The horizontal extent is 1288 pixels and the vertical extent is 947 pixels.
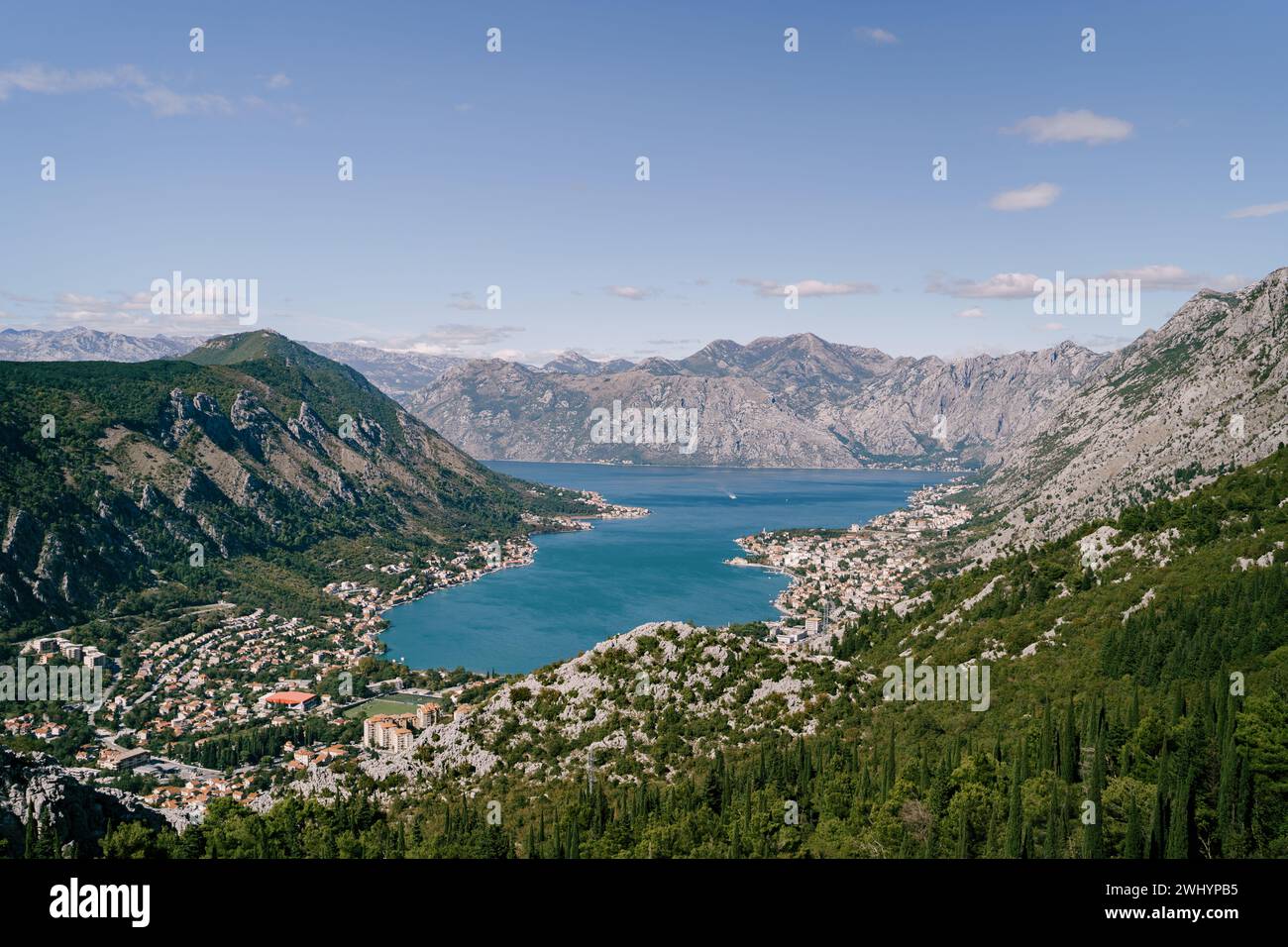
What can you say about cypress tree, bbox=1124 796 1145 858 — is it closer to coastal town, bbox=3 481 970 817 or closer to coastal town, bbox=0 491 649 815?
coastal town, bbox=3 481 970 817

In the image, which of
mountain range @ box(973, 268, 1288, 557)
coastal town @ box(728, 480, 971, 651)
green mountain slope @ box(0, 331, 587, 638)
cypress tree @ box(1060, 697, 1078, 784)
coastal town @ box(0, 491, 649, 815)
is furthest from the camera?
green mountain slope @ box(0, 331, 587, 638)

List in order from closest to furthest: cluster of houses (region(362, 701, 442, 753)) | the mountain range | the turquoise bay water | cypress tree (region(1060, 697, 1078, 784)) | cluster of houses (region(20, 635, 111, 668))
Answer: cypress tree (region(1060, 697, 1078, 784)), cluster of houses (region(362, 701, 442, 753)), cluster of houses (region(20, 635, 111, 668)), the mountain range, the turquoise bay water

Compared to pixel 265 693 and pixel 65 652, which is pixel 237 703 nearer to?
pixel 265 693

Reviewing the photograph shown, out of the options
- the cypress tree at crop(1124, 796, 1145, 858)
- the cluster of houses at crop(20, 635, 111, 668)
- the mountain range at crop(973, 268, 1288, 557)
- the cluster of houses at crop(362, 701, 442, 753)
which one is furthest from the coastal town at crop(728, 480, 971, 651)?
the cluster of houses at crop(20, 635, 111, 668)

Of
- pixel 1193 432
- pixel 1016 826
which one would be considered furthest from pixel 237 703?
pixel 1193 432

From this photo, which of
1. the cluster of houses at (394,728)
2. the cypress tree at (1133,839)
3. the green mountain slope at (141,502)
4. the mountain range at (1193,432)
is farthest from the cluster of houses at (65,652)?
the mountain range at (1193,432)

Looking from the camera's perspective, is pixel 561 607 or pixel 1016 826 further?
pixel 561 607
